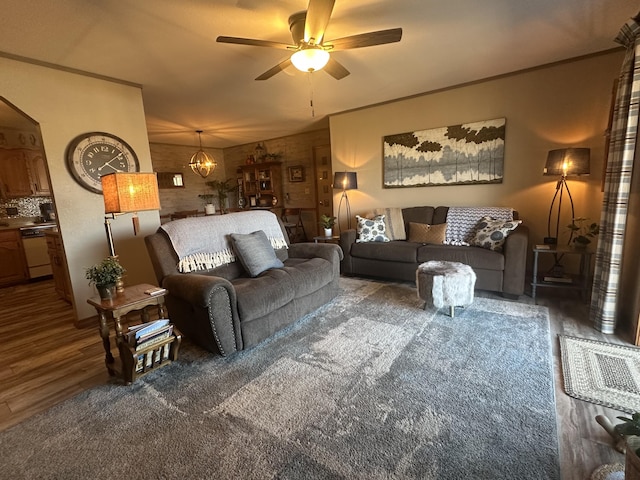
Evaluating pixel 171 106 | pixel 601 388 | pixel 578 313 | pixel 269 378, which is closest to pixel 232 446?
pixel 269 378

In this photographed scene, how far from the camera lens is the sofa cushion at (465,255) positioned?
3059 mm

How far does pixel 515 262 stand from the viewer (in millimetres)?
2963

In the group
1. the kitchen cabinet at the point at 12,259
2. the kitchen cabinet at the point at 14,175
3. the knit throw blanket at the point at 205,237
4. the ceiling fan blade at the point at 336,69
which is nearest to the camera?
the ceiling fan blade at the point at 336,69

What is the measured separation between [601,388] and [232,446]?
2.07 metres

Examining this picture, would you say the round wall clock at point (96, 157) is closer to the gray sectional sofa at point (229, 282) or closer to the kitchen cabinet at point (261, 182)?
the gray sectional sofa at point (229, 282)

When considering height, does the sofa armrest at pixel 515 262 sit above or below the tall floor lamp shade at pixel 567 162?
below

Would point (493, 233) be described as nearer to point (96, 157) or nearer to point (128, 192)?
point (128, 192)

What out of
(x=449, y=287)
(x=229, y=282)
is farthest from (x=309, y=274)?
(x=449, y=287)

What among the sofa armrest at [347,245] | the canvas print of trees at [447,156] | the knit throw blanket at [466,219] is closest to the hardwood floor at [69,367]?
the knit throw blanket at [466,219]

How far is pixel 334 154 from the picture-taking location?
198 inches

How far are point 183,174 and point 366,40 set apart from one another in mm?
6093

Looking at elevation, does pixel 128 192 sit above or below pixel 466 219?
above

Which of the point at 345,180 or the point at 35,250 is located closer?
the point at 345,180

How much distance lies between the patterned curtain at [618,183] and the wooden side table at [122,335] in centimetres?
331
